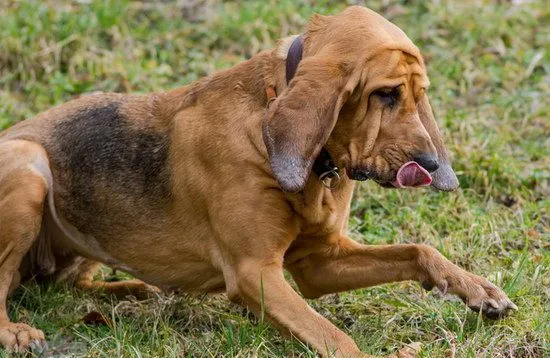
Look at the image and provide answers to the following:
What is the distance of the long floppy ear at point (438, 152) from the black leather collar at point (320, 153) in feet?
1.66

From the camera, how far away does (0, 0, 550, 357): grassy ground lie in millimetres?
5883

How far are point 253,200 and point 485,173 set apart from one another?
2.72 metres

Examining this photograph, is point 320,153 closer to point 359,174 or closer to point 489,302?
point 359,174

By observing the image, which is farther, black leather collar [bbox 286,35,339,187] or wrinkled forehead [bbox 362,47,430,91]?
black leather collar [bbox 286,35,339,187]

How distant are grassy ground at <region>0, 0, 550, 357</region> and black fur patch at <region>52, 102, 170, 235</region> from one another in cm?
60

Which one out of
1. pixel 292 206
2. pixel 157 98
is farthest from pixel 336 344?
pixel 157 98

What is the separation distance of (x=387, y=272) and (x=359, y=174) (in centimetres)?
89

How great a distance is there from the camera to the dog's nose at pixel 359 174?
5395 mm

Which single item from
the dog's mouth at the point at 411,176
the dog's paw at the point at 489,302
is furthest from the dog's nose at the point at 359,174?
the dog's paw at the point at 489,302

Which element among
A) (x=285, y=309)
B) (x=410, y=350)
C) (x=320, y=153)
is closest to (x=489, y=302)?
(x=410, y=350)

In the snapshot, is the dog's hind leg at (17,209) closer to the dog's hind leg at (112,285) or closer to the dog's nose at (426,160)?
the dog's hind leg at (112,285)

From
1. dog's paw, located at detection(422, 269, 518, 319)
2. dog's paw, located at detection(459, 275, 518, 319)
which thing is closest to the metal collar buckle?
dog's paw, located at detection(422, 269, 518, 319)

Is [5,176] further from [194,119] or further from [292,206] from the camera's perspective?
[292,206]

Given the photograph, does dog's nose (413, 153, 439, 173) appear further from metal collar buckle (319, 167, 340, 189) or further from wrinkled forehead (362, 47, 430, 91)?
metal collar buckle (319, 167, 340, 189)
